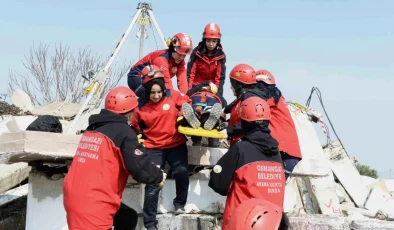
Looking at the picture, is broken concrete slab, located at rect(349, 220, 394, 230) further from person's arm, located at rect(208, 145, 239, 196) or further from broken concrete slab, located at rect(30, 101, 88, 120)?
broken concrete slab, located at rect(30, 101, 88, 120)

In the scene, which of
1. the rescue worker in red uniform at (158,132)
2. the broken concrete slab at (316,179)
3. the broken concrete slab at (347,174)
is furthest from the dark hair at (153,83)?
the broken concrete slab at (347,174)

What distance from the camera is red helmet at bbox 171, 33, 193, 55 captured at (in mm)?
7289

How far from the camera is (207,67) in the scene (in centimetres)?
804

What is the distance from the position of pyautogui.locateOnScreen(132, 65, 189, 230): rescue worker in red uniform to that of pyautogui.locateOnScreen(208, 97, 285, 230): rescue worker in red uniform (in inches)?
51.2

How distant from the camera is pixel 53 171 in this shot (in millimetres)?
7332

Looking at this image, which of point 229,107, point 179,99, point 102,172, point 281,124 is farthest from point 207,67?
point 102,172

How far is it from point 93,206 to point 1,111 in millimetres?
9407

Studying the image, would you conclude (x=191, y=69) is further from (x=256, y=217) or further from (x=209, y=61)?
(x=256, y=217)

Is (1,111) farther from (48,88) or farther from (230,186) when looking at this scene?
(48,88)

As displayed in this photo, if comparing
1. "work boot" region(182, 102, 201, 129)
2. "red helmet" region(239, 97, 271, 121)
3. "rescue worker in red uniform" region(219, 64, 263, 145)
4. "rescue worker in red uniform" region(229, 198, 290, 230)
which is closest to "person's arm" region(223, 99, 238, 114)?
"rescue worker in red uniform" region(219, 64, 263, 145)

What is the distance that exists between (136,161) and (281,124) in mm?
2472

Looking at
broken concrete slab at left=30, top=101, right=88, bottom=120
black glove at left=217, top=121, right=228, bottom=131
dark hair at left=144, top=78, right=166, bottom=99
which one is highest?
dark hair at left=144, top=78, right=166, bottom=99

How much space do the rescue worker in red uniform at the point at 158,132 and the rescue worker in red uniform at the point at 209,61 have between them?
1.55 m

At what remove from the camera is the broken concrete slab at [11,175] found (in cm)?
911
